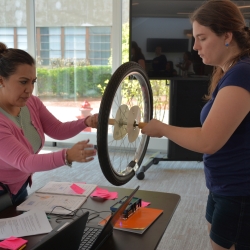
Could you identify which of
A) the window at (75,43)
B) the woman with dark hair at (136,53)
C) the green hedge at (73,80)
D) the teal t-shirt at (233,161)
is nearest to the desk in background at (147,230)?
the teal t-shirt at (233,161)

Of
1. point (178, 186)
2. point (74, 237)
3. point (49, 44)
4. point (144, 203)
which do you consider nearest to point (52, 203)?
point (144, 203)

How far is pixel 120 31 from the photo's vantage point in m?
5.16

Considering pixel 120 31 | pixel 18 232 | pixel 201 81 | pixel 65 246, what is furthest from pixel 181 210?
pixel 120 31

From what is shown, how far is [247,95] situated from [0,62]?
1145mm

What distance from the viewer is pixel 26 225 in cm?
148

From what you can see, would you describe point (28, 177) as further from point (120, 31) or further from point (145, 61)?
point (120, 31)

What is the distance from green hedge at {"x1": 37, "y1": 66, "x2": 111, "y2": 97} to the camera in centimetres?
535

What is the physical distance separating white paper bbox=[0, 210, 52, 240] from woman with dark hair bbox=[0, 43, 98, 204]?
184mm

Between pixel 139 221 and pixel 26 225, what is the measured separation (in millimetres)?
430

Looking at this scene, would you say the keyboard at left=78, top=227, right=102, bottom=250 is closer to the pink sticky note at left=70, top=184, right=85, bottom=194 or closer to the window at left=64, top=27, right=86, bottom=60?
the pink sticky note at left=70, top=184, right=85, bottom=194

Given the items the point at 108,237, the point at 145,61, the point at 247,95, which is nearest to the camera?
the point at 247,95

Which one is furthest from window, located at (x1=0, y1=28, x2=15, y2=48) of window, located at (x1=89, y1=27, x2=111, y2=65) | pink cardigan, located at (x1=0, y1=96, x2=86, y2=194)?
pink cardigan, located at (x1=0, y1=96, x2=86, y2=194)

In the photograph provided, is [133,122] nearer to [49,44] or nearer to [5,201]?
[5,201]

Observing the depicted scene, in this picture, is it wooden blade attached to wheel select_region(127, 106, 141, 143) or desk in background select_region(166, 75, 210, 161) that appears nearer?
wooden blade attached to wheel select_region(127, 106, 141, 143)
